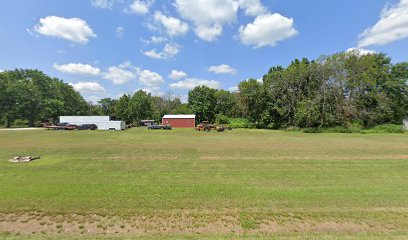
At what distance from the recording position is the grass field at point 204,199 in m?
5.73

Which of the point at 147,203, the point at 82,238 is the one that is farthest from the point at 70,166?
the point at 82,238

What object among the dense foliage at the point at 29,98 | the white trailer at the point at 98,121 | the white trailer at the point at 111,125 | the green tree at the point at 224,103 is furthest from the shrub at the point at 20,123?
the green tree at the point at 224,103

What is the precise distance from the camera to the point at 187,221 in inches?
243

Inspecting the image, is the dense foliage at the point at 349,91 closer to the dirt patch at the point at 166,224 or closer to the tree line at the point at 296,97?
the tree line at the point at 296,97

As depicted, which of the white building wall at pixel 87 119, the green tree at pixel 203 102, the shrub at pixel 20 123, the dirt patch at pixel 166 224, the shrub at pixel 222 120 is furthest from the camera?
the green tree at pixel 203 102

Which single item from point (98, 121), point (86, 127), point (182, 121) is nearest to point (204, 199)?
point (86, 127)

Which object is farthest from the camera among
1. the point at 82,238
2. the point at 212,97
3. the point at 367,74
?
the point at 212,97

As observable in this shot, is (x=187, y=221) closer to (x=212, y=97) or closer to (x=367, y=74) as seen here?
(x=367, y=74)

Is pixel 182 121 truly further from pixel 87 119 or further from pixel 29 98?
pixel 29 98

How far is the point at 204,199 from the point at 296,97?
45226 mm

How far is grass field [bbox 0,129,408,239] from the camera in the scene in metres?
5.73

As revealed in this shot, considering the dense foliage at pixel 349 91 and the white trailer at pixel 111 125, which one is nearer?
the dense foliage at pixel 349 91

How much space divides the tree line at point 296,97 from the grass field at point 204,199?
Result: 107 ft

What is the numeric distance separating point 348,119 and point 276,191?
40.4 metres
